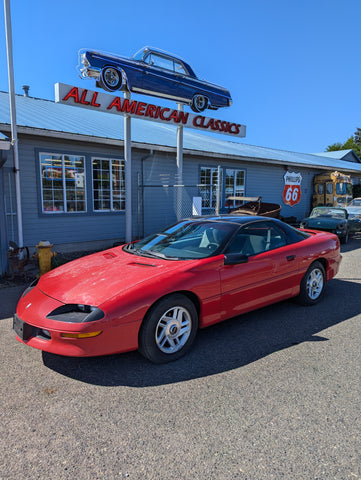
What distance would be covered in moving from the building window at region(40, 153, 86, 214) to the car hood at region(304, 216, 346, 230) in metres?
7.54

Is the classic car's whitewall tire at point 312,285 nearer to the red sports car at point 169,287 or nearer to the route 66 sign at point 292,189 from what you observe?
the red sports car at point 169,287

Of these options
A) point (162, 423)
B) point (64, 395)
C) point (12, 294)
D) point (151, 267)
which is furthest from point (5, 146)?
point (162, 423)

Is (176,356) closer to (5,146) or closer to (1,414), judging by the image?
(1,414)

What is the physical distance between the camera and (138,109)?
28.9 feet

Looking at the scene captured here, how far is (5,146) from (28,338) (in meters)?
4.43

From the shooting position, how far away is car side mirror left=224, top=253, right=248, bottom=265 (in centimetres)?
364

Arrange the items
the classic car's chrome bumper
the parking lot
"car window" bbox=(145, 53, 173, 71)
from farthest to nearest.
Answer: "car window" bbox=(145, 53, 173, 71) < the classic car's chrome bumper < the parking lot

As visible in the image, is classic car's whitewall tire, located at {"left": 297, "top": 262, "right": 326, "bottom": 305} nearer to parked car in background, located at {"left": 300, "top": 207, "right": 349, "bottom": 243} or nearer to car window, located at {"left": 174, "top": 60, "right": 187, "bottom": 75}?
parked car in background, located at {"left": 300, "top": 207, "right": 349, "bottom": 243}

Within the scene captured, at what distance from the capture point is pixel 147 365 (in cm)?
318

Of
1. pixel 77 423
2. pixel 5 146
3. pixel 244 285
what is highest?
pixel 5 146

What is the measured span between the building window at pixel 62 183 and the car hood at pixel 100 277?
533cm

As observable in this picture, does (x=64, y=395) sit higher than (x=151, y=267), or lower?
lower

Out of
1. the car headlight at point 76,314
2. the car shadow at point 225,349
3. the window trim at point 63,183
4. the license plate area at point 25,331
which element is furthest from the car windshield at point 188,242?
the window trim at point 63,183

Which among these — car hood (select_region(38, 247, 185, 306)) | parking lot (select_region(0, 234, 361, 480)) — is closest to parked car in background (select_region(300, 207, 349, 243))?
parking lot (select_region(0, 234, 361, 480))
